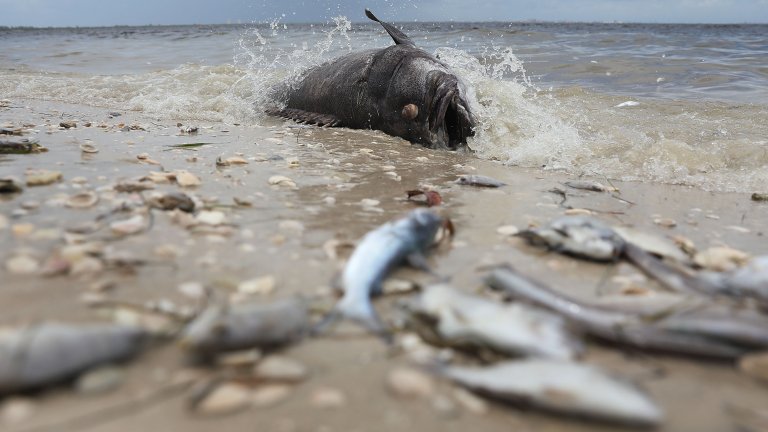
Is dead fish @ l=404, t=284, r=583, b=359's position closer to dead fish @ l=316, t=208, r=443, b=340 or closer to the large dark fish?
dead fish @ l=316, t=208, r=443, b=340

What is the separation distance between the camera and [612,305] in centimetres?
180

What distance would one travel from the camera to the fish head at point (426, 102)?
557 centimetres

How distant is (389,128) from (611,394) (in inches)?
201

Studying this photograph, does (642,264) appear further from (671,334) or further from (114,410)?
(114,410)

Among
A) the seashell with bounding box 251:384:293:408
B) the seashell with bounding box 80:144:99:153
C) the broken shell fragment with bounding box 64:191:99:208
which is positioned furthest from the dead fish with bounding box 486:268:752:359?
the seashell with bounding box 80:144:99:153

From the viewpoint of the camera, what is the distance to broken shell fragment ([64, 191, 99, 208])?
9.01ft

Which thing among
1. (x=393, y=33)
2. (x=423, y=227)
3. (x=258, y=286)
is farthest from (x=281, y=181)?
(x=393, y=33)

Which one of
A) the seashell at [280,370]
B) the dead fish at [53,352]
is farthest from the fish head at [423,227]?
the dead fish at [53,352]

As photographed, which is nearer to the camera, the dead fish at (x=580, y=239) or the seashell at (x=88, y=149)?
the dead fish at (x=580, y=239)

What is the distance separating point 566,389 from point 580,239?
122cm

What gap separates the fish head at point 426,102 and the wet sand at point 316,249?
2.15 feet

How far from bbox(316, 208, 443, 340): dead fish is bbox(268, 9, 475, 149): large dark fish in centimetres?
338

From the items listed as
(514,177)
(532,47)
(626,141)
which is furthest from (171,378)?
(532,47)

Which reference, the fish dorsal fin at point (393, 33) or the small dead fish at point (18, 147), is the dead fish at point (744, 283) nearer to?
the small dead fish at point (18, 147)
